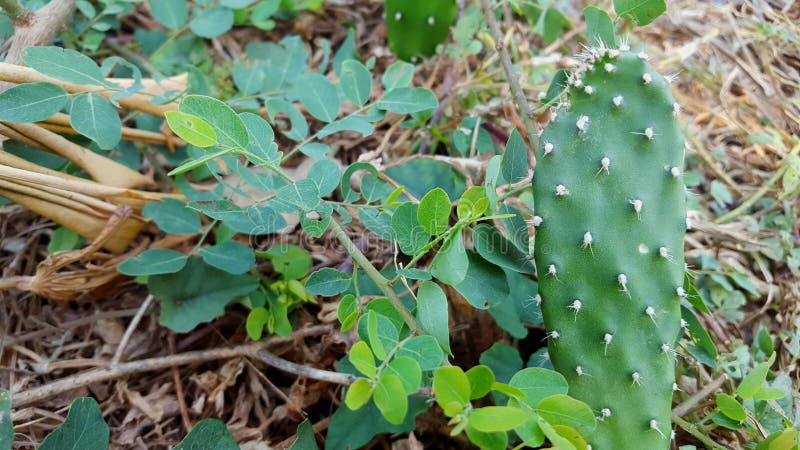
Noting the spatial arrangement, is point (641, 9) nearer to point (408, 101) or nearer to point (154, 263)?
point (408, 101)

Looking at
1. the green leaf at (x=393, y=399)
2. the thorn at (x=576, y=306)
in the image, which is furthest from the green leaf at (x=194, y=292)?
the thorn at (x=576, y=306)

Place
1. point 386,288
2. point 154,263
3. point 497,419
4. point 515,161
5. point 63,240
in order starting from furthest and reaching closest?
1. point 63,240
2. point 154,263
3. point 515,161
4. point 386,288
5. point 497,419

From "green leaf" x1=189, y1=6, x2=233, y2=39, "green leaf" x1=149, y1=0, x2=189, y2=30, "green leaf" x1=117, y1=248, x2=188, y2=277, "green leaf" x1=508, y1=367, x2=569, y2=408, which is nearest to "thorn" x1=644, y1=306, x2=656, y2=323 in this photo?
"green leaf" x1=508, y1=367, x2=569, y2=408

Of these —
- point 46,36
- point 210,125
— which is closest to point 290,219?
point 210,125

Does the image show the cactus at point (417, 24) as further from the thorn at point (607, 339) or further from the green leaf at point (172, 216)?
the thorn at point (607, 339)

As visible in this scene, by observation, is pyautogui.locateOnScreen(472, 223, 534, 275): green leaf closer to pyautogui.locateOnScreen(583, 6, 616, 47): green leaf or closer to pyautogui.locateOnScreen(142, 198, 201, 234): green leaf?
pyautogui.locateOnScreen(583, 6, 616, 47): green leaf

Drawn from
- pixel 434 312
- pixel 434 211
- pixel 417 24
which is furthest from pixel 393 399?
pixel 417 24
